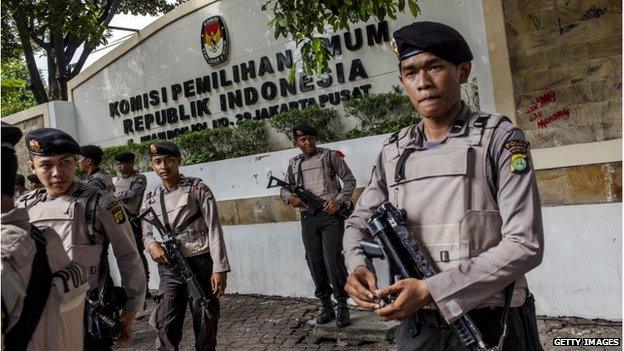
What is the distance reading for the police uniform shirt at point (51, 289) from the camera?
167 centimetres

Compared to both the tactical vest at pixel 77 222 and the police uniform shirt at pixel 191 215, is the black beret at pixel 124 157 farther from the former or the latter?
the tactical vest at pixel 77 222

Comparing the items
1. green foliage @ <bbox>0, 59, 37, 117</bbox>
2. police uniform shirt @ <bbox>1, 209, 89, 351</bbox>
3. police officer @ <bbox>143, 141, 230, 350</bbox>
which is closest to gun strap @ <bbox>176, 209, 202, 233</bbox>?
police officer @ <bbox>143, 141, 230, 350</bbox>

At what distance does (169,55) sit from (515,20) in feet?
18.2

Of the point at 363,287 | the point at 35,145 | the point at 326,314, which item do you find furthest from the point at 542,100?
the point at 35,145

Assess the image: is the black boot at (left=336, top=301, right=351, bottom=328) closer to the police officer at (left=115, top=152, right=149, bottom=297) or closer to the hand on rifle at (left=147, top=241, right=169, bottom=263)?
the hand on rifle at (left=147, top=241, right=169, bottom=263)

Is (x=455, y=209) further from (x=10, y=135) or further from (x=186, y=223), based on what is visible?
(x=186, y=223)

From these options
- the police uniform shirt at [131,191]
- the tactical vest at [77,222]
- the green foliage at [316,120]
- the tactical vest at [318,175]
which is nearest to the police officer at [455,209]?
the tactical vest at [77,222]

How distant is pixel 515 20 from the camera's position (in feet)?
16.6

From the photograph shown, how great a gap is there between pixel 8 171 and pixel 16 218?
0.15 meters

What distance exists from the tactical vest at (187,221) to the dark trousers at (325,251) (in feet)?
4.53

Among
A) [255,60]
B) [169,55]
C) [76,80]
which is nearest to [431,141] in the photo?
[255,60]

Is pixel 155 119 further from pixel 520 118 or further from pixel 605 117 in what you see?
pixel 605 117

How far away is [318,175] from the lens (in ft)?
19.1

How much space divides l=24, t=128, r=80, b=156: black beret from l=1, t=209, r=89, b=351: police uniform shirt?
1160mm
